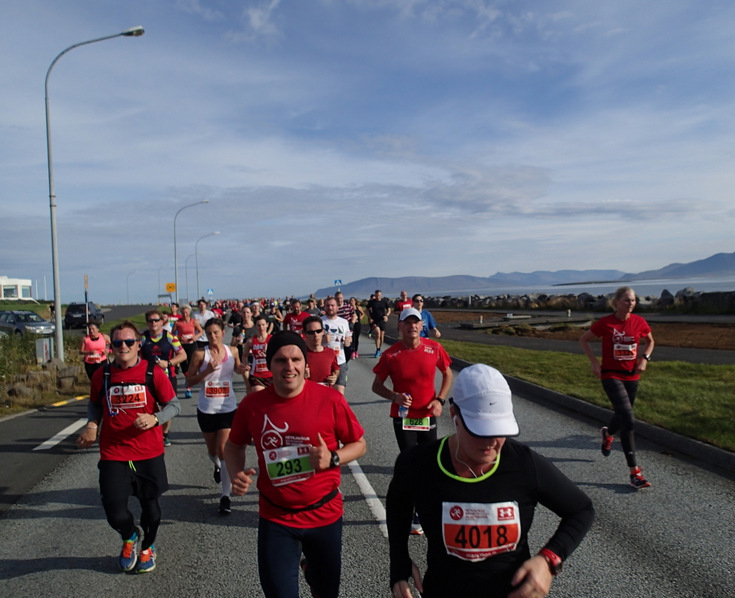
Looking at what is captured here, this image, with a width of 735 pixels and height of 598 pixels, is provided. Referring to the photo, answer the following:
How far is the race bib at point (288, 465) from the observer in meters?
3.46

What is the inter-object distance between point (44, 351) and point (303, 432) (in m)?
18.0

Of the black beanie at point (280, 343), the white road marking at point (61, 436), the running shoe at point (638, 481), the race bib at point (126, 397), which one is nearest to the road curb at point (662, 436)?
the running shoe at point (638, 481)

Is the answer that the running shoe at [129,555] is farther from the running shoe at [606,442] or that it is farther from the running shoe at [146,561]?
the running shoe at [606,442]

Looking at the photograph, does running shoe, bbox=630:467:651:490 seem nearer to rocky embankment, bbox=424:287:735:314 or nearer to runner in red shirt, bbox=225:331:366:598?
runner in red shirt, bbox=225:331:366:598

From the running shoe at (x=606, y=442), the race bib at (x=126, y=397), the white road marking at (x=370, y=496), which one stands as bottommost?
the white road marking at (x=370, y=496)

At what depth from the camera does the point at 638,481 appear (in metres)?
6.31

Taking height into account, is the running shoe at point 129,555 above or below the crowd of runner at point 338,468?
below

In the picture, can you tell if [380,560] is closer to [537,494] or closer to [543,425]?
[537,494]

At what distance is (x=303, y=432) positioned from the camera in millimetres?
3494

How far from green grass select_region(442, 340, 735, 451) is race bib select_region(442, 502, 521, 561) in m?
6.22

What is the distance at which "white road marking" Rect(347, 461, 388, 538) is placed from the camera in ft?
18.3

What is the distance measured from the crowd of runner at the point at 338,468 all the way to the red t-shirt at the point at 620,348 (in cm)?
63

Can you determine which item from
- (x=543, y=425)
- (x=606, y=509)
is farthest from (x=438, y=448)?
(x=543, y=425)

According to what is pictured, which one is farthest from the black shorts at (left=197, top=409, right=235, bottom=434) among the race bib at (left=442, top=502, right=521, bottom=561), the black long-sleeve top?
the race bib at (left=442, top=502, right=521, bottom=561)
